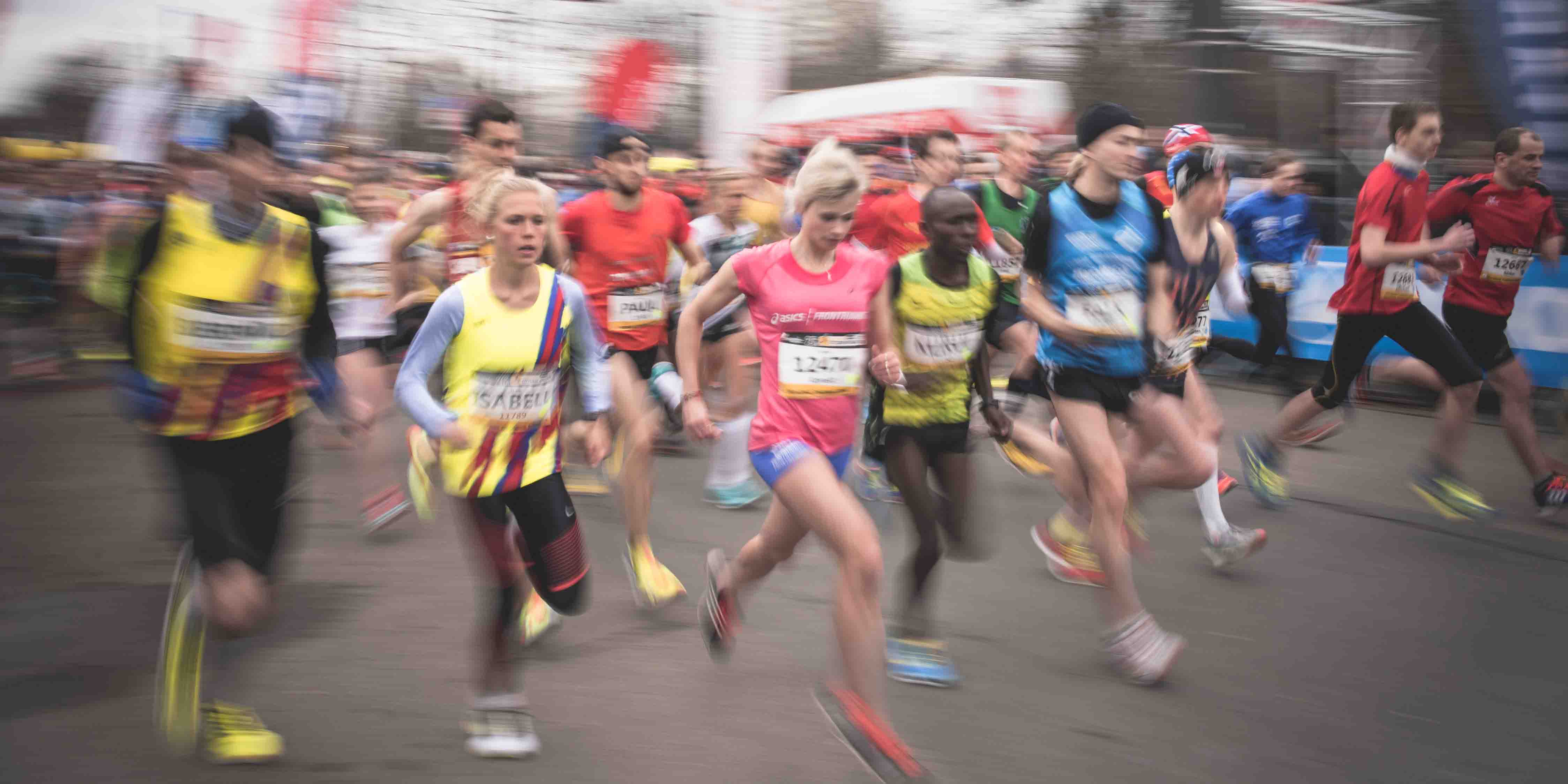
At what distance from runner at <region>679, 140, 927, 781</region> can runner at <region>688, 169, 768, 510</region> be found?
1718mm

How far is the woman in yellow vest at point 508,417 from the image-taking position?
3.68 meters

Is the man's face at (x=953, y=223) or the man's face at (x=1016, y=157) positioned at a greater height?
the man's face at (x=1016, y=157)

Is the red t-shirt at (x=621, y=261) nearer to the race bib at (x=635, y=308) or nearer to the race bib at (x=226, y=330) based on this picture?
the race bib at (x=635, y=308)

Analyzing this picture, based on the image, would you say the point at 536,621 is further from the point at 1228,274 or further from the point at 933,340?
the point at 1228,274

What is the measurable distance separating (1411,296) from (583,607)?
15.4 feet

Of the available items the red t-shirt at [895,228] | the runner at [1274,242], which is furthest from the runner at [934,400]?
the runner at [1274,242]

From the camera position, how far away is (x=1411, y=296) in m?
6.45

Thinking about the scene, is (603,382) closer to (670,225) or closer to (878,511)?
(878,511)

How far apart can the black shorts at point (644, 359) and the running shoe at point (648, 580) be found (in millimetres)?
954

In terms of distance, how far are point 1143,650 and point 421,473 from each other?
3.80 metres

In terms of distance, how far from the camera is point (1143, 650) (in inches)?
170

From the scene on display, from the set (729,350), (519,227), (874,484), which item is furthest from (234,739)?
(729,350)

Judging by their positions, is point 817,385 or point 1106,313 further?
point 1106,313

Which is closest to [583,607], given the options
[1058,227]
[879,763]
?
[879,763]
